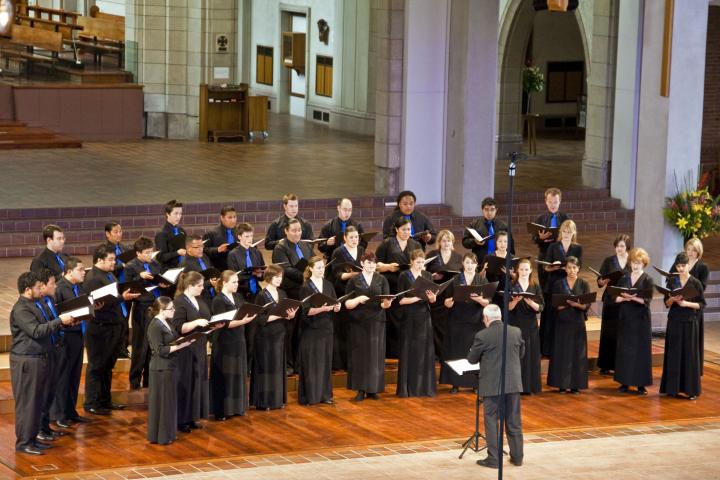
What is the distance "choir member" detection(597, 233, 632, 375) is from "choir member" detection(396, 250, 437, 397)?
183 cm

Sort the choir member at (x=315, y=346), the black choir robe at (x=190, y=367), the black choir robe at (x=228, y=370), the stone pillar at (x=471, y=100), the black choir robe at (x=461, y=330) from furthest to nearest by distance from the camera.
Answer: the stone pillar at (x=471, y=100)
the black choir robe at (x=461, y=330)
the choir member at (x=315, y=346)
the black choir robe at (x=228, y=370)
the black choir robe at (x=190, y=367)

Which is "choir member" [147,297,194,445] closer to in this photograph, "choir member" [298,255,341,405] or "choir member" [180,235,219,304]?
"choir member" [180,235,219,304]

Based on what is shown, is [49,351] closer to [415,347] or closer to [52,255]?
[52,255]

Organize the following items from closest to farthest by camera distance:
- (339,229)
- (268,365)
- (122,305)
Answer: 1. (122,305)
2. (268,365)
3. (339,229)

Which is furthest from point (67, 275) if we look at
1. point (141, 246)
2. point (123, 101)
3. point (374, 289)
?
point (123, 101)

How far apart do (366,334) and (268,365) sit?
3.24 ft

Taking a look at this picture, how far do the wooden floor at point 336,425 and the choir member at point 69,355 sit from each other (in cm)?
23

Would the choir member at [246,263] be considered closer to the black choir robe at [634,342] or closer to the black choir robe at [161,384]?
the black choir robe at [161,384]

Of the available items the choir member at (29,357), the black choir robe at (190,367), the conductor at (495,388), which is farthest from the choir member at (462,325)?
the choir member at (29,357)

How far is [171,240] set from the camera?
13.4m

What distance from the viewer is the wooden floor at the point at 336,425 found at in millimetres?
11023

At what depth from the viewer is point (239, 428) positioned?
11898 millimetres

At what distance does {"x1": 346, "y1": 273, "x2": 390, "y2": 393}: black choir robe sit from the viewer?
12.7 m

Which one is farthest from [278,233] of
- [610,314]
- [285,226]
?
[610,314]
